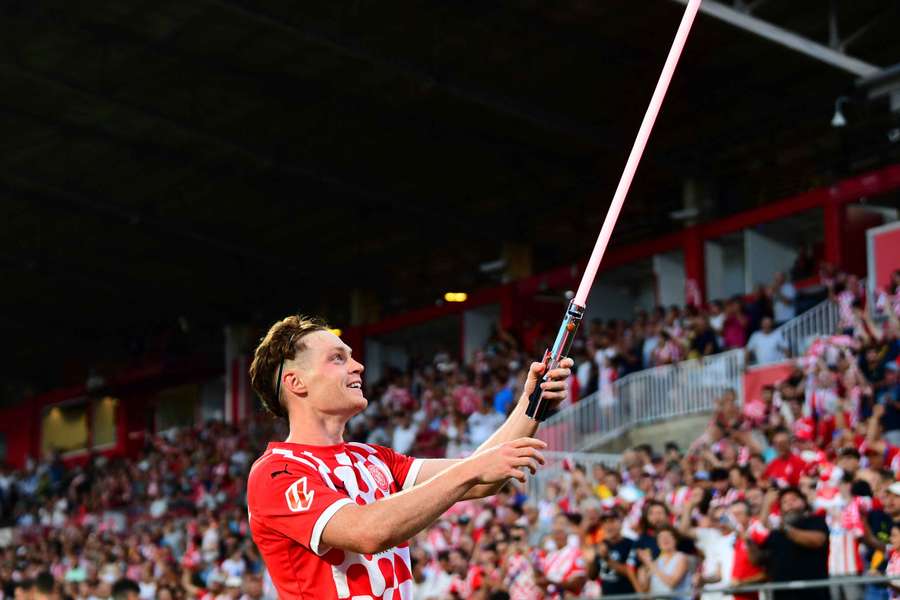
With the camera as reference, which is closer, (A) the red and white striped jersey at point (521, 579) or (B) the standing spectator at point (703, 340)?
(A) the red and white striped jersey at point (521, 579)

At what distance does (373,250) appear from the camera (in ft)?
99.3

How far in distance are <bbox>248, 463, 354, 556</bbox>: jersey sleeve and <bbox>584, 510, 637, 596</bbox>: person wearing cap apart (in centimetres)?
733

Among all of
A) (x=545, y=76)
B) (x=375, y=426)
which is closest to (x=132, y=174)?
(x=375, y=426)

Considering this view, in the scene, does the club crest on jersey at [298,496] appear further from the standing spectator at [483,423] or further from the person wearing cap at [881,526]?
the standing spectator at [483,423]

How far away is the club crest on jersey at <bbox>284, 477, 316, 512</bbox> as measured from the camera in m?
4.41

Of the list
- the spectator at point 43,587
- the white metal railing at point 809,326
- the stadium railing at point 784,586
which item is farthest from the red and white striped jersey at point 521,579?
the white metal railing at point 809,326

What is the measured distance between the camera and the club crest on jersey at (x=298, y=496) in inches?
174

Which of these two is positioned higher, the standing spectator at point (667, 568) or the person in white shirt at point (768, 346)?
the person in white shirt at point (768, 346)

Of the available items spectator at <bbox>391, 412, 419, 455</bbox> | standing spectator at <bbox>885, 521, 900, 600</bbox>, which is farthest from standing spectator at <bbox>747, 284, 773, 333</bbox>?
standing spectator at <bbox>885, 521, 900, 600</bbox>

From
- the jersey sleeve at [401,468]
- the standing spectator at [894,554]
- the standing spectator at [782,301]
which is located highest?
the standing spectator at [782,301]

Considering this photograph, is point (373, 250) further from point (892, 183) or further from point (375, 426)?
point (892, 183)

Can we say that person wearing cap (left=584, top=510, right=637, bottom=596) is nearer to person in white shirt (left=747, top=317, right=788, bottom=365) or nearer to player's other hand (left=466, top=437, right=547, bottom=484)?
person in white shirt (left=747, top=317, right=788, bottom=365)

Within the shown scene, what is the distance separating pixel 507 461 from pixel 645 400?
1620 centimetres

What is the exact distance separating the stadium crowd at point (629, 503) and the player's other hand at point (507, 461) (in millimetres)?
4905
